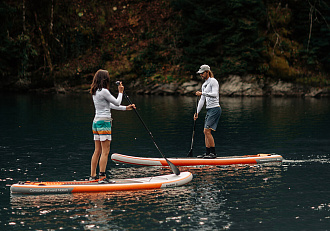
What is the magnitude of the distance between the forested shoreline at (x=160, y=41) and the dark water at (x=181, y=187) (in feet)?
73.4

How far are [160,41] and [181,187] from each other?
1531 inches

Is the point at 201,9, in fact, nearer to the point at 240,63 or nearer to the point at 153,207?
the point at 240,63

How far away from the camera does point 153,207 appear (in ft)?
27.5

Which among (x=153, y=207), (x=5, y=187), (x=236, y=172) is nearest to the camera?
(x=153, y=207)

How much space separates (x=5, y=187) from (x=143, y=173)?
317 centimetres

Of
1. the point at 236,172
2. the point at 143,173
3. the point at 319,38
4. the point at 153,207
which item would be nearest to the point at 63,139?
the point at 143,173

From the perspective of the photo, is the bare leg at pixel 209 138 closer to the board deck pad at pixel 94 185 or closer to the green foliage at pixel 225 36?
the board deck pad at pixel 94 185

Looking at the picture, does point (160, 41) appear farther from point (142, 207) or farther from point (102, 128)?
point (142, 207)

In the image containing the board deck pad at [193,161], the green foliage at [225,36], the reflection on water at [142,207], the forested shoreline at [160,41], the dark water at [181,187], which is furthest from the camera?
the forested shoreline at [160,41]

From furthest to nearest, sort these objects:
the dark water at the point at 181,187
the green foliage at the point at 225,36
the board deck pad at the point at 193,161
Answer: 1. the green foliage at the point at 225,36
2. the board deck pad at the point at 193,161
3. the dark water at the point at 181,187

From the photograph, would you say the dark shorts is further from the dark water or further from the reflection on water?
the reflection on water

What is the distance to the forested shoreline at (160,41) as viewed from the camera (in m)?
42.8

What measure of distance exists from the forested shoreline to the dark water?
73.4ft

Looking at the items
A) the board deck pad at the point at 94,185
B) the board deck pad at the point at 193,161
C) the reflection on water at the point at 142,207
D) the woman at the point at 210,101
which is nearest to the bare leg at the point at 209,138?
the woman at the point at 210,101
